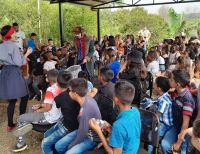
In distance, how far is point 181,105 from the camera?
2.81 m

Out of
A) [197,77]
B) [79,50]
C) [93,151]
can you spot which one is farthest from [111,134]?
[79,50]

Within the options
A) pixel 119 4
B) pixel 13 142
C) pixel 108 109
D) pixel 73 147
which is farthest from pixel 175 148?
pixel 119 4

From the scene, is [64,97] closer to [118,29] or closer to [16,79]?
[16,79]

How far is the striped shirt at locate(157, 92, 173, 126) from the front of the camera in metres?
2.86

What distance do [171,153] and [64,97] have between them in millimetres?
1242

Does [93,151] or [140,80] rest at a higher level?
[140,80]

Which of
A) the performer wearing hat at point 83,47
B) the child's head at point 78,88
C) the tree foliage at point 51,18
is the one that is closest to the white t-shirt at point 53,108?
the child's head at point 78,88

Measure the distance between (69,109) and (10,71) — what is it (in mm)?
1677

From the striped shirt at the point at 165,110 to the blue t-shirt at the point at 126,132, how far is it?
2.15 ft

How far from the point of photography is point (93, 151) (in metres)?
2.60

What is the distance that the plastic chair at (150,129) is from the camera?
98.9 inches

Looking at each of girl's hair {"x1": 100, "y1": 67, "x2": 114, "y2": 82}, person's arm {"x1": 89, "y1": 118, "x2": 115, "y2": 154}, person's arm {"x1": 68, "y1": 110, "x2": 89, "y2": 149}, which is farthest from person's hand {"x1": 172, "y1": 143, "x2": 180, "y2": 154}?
girl's hair {"x1": 100, "y1": 67, "x2": 114, "y2": 82}

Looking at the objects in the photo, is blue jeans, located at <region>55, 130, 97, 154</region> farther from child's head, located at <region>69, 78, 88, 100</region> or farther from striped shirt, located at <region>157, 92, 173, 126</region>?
striped shirt, located at <region>157, 92, 173, 126</region>

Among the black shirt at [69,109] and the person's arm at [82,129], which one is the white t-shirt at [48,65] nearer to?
the black shirt at [69,109]
